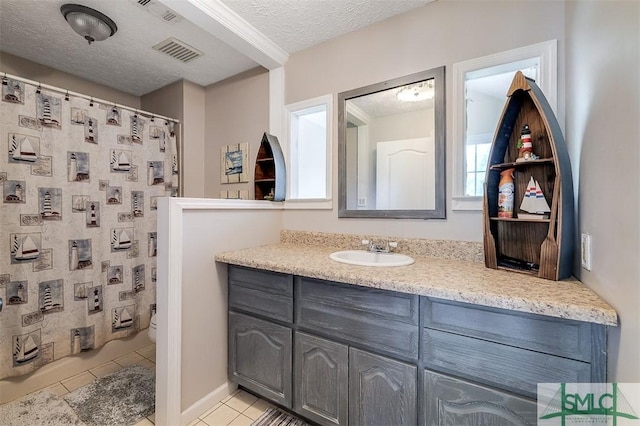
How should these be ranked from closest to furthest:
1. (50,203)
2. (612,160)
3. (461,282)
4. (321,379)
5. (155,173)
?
(612,160) < (461,282) < (321,379) < (50,203) < (155,173)

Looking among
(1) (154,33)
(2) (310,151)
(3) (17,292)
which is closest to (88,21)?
(1) (154,33)

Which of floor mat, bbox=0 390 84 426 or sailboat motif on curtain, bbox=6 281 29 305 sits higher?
sailboat motif on curtain, bbox=6 281 29 305

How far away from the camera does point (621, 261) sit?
2.25 feet

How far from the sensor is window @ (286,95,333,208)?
1918 millimetres

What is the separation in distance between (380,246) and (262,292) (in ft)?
2.40

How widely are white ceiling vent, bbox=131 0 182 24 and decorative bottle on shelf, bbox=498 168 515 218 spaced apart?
2.06 metres

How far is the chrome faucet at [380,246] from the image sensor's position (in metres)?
1.55

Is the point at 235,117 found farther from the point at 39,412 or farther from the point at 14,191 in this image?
the point at 39,412

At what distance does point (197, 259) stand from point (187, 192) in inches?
54.8

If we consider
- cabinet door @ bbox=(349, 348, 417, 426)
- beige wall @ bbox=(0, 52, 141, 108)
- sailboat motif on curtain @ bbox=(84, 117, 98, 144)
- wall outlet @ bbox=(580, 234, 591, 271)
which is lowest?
cabinet door @ bbox=(349, 348, 417, 426)

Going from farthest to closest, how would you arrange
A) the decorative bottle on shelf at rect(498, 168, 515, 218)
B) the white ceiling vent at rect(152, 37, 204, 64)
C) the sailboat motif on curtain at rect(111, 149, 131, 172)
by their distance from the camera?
1. the sailboat motif on curtain at rect(111, 149, 131, 172)
2. the white ceiling vent at rect(152, 37, 204, 64)
3. the decorative bottle on shelf at rect(498, 168, 515, 218)

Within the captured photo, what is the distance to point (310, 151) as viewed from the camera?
204 centimetres

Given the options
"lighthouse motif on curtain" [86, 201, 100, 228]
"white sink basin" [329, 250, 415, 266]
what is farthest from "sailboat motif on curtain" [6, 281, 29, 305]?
"white sink basin" [329, 250, 415, 266]

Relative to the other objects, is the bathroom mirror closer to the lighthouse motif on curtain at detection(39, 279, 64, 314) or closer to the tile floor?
the tile floor
